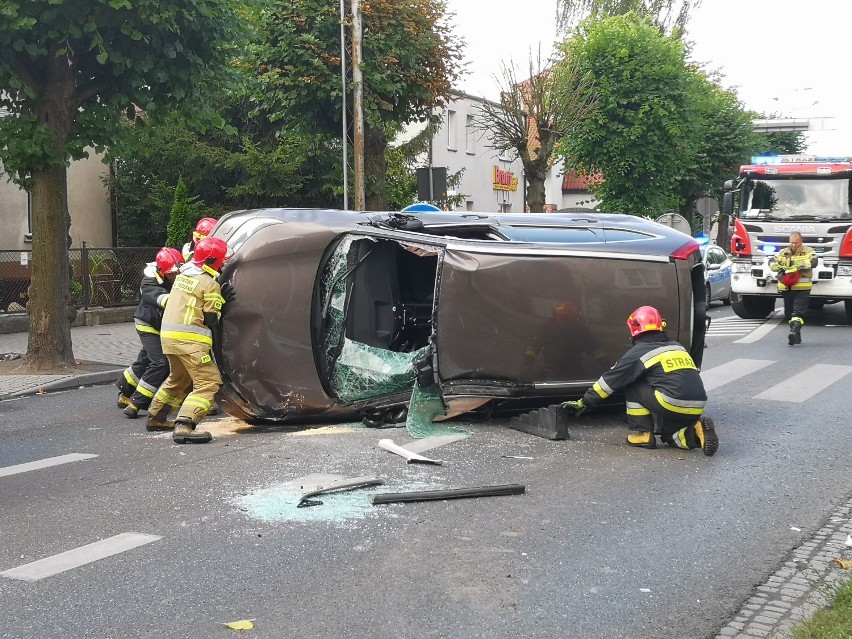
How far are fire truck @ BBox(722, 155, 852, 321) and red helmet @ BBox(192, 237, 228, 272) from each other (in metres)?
13.1

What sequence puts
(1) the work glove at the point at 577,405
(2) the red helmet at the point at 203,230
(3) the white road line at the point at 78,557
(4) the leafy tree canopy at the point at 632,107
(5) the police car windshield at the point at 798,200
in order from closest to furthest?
1. (3) the white road line at the point at 78,557
2. (1) the work glove at the point at 577,405
3. (2) the red helmet at the point at 203,230
4. (5) the police car windshield at the point at 798,200
5. (4) the leafy tree canopy at the point at 632,107

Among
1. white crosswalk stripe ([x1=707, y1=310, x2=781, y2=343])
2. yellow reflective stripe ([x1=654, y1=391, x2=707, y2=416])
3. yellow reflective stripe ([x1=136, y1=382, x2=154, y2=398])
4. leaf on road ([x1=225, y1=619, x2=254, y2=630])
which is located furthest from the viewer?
white crosswalk stripe ([x1=707, y1=310, x2=781, y2=343])

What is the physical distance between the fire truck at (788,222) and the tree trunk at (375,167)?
6911 mm

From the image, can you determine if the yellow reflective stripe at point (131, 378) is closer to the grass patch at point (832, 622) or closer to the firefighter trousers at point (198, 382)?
the firefighter trousers at point (198, 382)

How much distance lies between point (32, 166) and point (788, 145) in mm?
43071

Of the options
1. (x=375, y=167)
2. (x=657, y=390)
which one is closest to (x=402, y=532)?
(x=657, y=390)

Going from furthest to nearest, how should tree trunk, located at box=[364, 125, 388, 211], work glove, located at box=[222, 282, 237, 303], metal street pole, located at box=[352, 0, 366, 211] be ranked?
tree trunk, located at box=[364, 125, 388, 211]
metal street pole, located at box=[352, 0, 366, 211]
work glove, located at box=[222, 282, 237, 303]

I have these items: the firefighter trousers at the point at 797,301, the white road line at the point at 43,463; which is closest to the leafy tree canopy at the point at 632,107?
the firefighter trousers at the point at 797,301

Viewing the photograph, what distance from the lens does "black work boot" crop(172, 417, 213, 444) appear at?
8.21 meters

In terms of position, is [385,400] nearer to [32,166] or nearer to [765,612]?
[765,612]

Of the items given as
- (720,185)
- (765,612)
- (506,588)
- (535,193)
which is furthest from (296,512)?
(720,185)

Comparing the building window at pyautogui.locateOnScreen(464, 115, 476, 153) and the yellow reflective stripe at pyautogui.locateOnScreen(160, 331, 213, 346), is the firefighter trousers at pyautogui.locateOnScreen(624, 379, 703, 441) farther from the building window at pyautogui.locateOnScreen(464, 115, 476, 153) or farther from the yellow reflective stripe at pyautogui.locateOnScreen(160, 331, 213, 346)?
the building window at pyautogui.locateOnScreen(464, 115, 476, 153)

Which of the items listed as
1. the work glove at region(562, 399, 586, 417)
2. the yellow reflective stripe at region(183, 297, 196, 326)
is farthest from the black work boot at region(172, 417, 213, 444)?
the work glove at region(562, 399, 586, 417)

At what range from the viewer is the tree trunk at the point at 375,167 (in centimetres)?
2014
